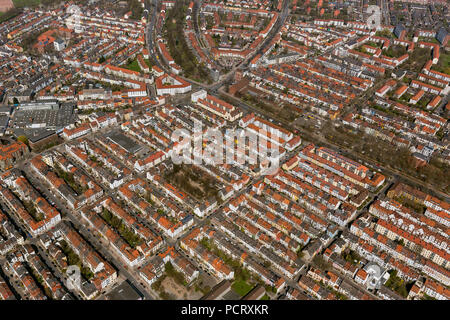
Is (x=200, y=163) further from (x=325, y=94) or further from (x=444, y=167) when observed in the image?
(x=444, y=167)

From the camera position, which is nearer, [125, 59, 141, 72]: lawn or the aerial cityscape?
the aerial cityscape

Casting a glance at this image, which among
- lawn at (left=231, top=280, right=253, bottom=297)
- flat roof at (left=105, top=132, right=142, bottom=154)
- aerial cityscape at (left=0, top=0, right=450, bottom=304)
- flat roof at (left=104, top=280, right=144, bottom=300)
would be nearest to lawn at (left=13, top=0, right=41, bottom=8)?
aerial cityscape at (left=0, top=0, right=450, bottom=304)

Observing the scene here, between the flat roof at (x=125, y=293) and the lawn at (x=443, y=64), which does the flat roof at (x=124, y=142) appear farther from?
the lawn at (x=443, y=64)

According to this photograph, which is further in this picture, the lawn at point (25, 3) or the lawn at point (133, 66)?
the lawn at point (25, 3)

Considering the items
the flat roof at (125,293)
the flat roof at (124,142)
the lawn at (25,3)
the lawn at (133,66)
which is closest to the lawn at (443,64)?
the lawn at (133,66)

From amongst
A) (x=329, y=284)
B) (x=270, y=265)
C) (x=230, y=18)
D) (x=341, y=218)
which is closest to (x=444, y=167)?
(x=341, y=218)

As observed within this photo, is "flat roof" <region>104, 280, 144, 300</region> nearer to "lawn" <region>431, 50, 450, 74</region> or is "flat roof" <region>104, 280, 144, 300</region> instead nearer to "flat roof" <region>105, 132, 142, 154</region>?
"flat roof" <region>105, 132, 142, 154</region>
